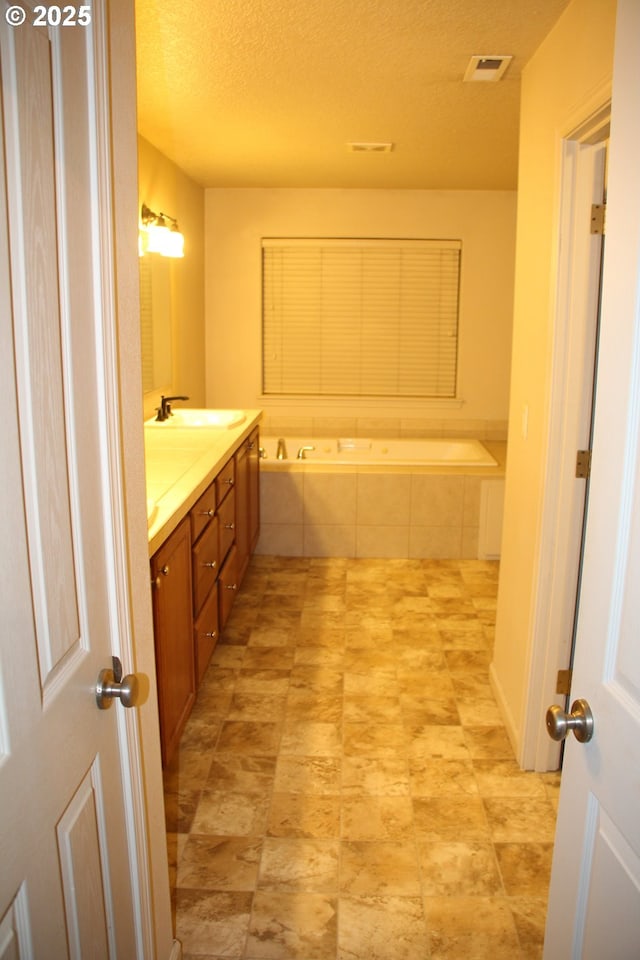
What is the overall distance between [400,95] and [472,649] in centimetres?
240

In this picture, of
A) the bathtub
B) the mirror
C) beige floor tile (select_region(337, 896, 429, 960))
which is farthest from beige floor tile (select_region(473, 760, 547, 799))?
the bathtub

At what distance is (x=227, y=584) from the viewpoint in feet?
10.7

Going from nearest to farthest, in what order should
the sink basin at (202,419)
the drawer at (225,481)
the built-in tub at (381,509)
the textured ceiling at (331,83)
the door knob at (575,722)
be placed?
the door knob at (575,722), the textured ceiling at (331,83), the drawer at (225,481), the sink basin at (202,419), the built-in tub at (381,509)

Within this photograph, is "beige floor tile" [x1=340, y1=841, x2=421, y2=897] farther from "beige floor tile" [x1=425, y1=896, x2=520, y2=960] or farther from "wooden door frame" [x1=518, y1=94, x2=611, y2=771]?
"wooden door frame" [x1=518, y1=94, x2=611, y2=771]

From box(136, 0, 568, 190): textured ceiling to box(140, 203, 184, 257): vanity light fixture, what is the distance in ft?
1.35

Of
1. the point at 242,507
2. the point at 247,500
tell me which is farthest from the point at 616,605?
the point at 247,500

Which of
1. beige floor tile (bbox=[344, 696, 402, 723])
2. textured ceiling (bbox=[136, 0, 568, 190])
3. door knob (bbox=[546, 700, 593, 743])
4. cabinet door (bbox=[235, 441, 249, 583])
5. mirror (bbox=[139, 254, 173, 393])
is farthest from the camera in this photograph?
mirror (bbox=[139, 254, 173, 393])

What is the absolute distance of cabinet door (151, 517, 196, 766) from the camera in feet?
6.79

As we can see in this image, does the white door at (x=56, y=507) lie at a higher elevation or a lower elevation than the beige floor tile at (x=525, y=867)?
higher

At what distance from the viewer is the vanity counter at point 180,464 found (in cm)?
215

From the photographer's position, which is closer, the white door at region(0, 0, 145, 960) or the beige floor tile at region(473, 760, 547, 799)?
the white door at region(0, 0, 145, 960)

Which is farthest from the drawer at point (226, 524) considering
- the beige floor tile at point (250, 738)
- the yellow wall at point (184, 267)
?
the yellow wall at point (184, 267)

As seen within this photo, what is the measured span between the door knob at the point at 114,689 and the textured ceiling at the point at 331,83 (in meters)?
1.99

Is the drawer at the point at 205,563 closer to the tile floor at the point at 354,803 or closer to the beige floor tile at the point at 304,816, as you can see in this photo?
the tile floor at the point at 354,803
